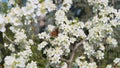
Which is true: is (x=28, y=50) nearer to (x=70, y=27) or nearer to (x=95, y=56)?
(x=70, y=27)

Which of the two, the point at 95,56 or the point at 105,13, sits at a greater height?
the point at 105,13

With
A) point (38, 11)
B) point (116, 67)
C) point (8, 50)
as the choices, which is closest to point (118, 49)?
point (116, 67)

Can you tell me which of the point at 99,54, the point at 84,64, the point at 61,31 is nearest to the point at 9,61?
the point at 61,31

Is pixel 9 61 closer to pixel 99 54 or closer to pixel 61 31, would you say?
pixel 61 31

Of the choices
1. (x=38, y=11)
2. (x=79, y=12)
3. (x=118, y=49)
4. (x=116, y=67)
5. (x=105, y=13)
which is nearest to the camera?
(x=38, y=11)

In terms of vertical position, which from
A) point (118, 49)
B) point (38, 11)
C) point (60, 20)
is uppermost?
point (118, 49)

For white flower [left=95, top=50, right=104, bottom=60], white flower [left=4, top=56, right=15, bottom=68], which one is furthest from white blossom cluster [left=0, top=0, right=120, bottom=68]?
white flower [left=4, top=56, right=15, bottom=68]

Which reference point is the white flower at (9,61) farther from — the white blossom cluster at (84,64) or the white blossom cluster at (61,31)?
the white blossom cluster at (84,64)

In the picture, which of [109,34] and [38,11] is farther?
[109,34]

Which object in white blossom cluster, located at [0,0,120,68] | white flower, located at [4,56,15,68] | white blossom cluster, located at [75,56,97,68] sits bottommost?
white flower, located at [4,56,15,68]

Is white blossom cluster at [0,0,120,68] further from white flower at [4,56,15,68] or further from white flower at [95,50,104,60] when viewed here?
white flower at [4,56,15,68]

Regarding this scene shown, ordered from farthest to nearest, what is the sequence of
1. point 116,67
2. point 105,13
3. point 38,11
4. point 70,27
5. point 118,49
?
point 118,49 < point 116,67 < point 105,13 < point 70,27 < point 38,11
